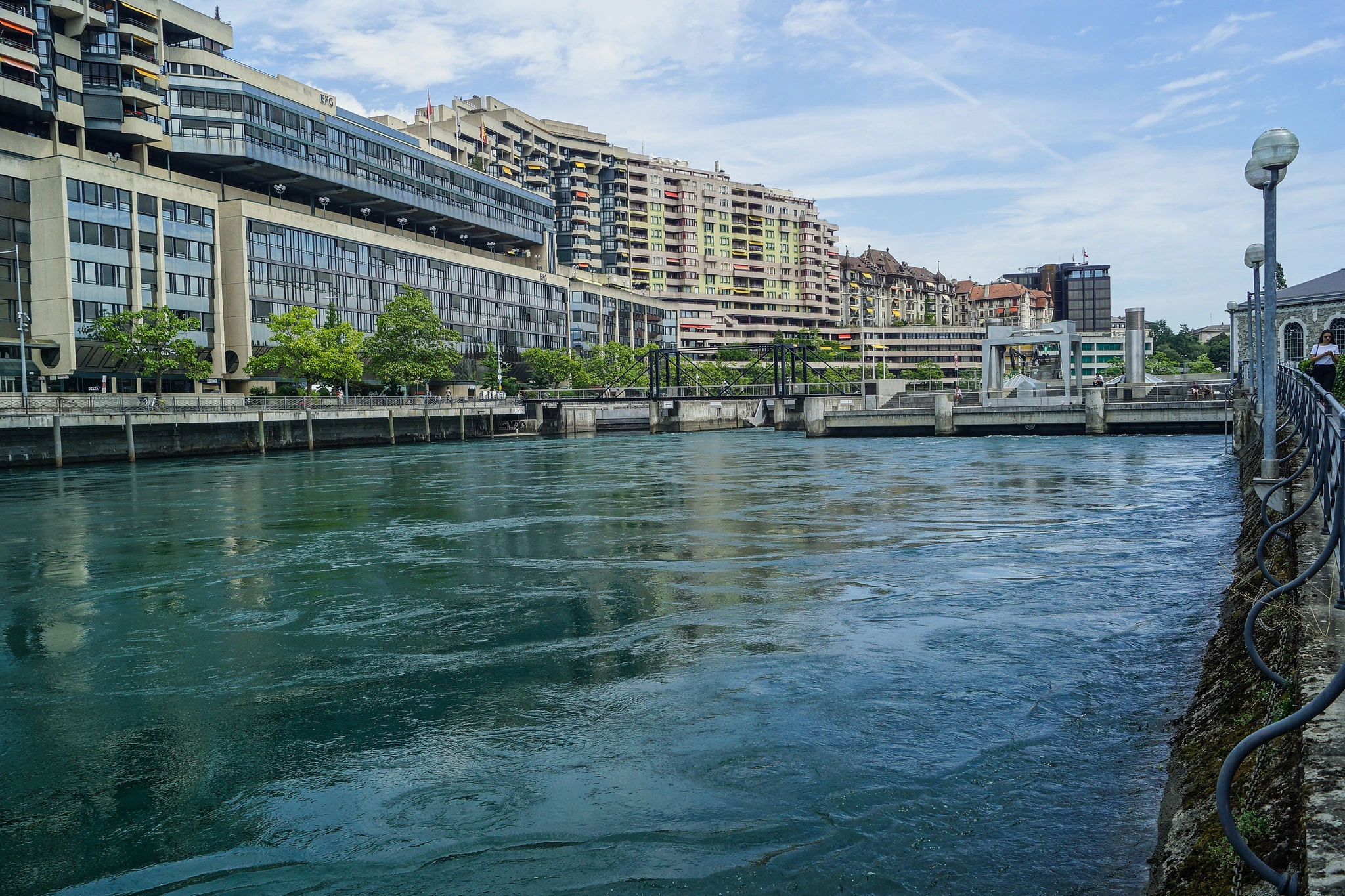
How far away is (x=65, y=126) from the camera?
8094cm

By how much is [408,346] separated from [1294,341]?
228 feet

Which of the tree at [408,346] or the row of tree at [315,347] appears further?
the tree at [408,346]

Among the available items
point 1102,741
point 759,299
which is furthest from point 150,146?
point 759,299

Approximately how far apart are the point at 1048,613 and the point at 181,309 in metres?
83.5

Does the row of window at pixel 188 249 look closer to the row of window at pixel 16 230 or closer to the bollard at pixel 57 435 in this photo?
the row of window at pixel 16 230

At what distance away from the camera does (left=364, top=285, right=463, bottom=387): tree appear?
9031 centimetres

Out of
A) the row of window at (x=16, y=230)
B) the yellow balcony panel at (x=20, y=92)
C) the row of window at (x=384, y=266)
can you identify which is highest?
the yellow balcony panel at (x=20, y=92)

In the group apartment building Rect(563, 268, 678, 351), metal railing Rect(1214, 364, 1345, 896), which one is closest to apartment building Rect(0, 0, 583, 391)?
apartment building Rect(563, 268, 678, 351)

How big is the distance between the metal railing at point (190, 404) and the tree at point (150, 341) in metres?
2.38

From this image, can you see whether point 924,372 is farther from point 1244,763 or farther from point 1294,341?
point 1244,763

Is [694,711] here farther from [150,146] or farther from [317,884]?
[150,146]

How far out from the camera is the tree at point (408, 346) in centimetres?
9031

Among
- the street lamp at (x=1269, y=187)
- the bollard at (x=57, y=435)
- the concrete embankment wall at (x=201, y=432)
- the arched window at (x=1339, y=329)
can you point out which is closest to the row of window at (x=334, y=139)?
the concrete embankment wall at (x=201, y=432)

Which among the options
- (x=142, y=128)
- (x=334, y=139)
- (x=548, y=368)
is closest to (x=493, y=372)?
(x=548, y=368)
